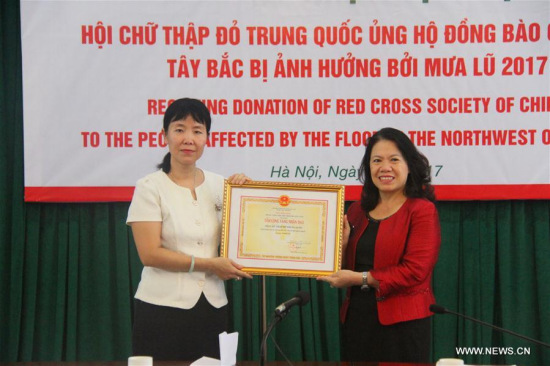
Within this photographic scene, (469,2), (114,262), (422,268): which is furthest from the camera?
(114,262)

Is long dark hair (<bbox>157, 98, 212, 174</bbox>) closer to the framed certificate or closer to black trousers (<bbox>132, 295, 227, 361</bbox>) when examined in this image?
the framed certificate

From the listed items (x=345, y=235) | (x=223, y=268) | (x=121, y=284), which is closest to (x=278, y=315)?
(x=223, y=268)

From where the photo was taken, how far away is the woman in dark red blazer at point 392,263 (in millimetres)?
2453

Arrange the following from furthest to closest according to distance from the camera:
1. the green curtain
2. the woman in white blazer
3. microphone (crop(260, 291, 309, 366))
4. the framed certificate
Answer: the green curtain → the framed certificate → the woman in white blazer → microphone (crop(260, 291, 309, 366))

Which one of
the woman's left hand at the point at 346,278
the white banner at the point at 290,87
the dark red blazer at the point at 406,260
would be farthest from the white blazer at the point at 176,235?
the white banner at the point at 290,87

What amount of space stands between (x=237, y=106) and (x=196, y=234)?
1200 mm

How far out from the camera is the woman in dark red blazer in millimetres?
2453

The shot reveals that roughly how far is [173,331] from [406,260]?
0.92 m

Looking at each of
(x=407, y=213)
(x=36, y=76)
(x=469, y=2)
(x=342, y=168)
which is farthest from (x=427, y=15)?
(x=36, y=76)

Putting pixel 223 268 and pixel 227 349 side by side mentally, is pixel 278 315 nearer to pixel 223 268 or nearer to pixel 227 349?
pixel 227 349

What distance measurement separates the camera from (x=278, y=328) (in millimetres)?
3646

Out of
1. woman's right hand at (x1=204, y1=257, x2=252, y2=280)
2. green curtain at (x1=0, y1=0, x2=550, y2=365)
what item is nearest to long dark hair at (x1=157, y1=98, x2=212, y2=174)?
woman's right hand at (x1=204, y1=257, x2=252, y2=280)

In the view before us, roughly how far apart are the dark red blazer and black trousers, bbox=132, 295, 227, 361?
67 cm

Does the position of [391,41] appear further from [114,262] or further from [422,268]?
[114,262]
